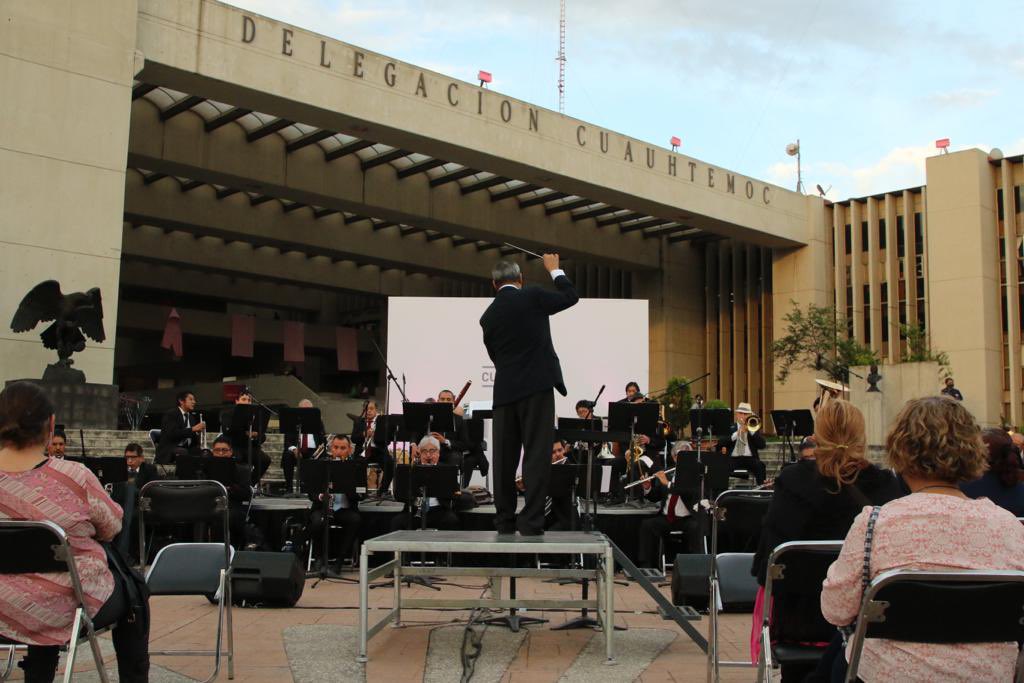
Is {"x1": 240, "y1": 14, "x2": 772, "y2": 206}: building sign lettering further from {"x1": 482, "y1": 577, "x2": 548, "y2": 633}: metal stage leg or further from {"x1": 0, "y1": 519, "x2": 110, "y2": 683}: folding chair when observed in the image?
{"x1": 0, "y1": 519, "x2": 110, "y2": 683}: folding chair

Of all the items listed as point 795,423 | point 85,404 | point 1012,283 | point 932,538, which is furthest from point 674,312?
point 932,538

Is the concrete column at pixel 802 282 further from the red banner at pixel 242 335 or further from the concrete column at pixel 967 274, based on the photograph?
the red banner at pixel 242 335

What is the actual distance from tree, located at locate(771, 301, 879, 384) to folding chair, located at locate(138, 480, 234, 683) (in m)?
23.6

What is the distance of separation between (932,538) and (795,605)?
1020 mm

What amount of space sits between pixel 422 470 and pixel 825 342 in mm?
20836

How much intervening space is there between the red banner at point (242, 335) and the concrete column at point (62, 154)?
21.5 m

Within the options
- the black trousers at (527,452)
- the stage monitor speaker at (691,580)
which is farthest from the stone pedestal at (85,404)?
the stage monitor speaker at (691,580)

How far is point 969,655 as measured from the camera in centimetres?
247

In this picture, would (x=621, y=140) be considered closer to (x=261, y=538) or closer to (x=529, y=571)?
(x=261, y=538)

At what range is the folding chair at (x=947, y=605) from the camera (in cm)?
241

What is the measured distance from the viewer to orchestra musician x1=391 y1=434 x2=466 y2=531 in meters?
9.79

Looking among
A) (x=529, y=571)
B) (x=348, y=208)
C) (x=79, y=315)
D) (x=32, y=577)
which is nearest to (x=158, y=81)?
(x=79, y=315)

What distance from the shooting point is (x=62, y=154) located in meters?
15.8

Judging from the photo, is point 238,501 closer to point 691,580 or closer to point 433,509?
point 433,509
